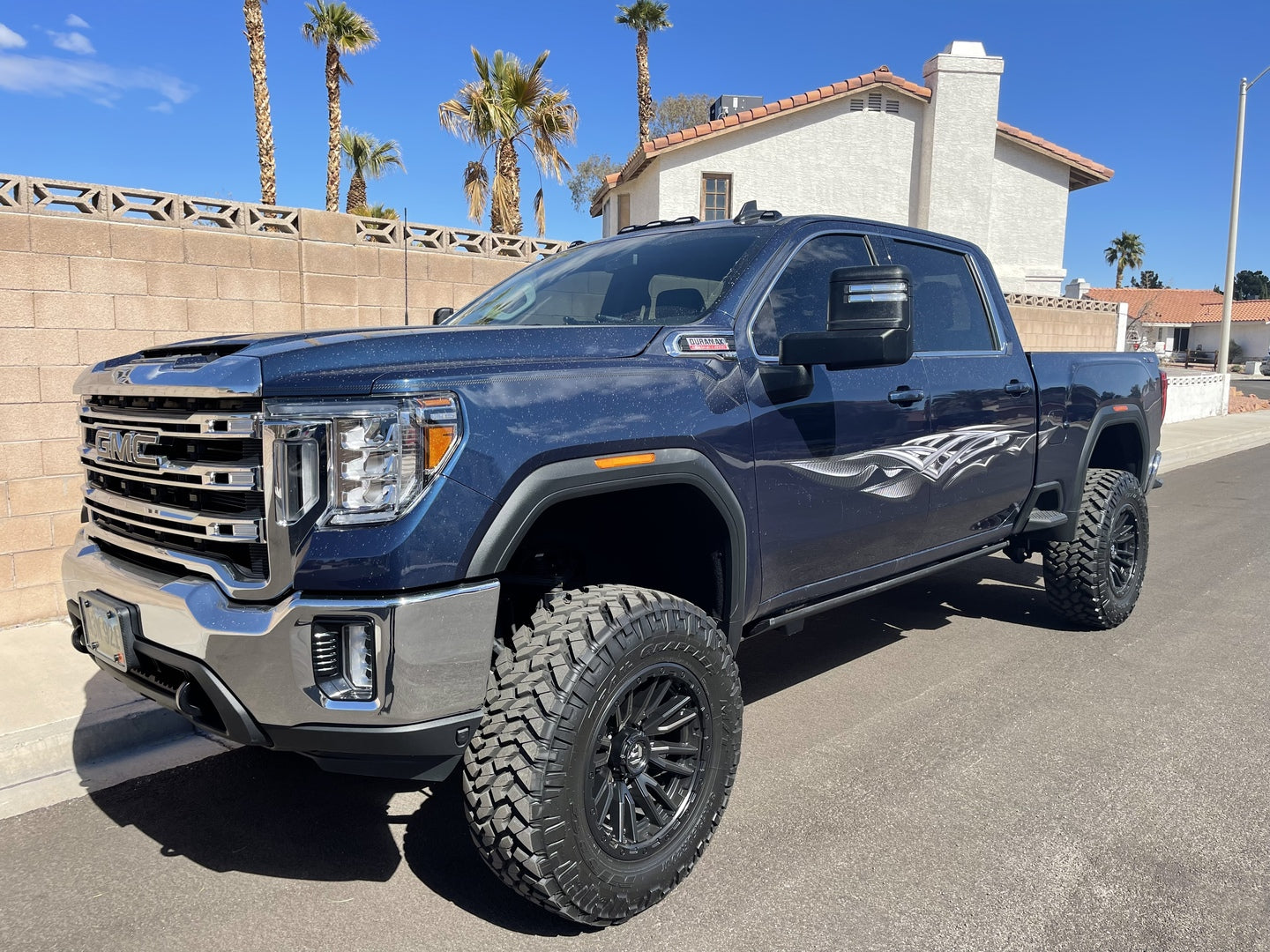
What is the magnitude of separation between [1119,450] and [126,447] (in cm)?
546

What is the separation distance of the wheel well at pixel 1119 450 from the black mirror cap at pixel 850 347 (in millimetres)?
3231

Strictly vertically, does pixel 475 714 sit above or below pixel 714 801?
above

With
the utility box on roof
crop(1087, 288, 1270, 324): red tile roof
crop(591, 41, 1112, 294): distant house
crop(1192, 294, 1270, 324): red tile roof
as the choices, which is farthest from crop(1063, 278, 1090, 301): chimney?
crop(1192, 294, 1270, 324): red tile roof

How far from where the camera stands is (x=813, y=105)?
60.7ft

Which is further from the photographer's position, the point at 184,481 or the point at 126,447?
the point at 126,447

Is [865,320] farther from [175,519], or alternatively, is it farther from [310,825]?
[310,825]

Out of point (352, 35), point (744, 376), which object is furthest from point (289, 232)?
point (352, 35)

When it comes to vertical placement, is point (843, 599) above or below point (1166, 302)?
below

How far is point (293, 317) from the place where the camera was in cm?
641

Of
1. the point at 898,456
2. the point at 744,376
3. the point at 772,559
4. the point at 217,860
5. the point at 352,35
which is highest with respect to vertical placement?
the point at 352,35

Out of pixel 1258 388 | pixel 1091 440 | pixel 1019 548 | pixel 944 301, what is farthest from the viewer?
pixel 1258 388

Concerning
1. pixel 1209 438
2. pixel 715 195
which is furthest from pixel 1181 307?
pixel 715 195

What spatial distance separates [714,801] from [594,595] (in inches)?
31.6

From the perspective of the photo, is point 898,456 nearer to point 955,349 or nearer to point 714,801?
point 955,349
